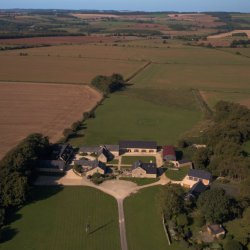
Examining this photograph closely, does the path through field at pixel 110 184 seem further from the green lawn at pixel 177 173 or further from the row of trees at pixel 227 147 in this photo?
the row of trees at pixel 227 147

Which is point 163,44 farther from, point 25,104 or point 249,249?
point 249,249

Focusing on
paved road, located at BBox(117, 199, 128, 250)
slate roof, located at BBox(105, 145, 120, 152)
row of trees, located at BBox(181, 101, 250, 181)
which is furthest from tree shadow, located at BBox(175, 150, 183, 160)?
paved road, located at BBox(117, 199, 128, 250)

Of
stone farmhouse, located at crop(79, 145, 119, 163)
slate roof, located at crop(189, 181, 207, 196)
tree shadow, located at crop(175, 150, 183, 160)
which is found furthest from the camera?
tree shadow, located at crop(175, 150, 183, 160)

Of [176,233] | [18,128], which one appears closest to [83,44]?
[18,128]

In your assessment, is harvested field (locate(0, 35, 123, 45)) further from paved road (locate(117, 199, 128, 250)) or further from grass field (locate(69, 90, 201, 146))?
paved road (locate(117, 199, 128, 250))

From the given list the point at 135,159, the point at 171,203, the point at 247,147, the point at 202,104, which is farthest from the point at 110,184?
the point at 202,104

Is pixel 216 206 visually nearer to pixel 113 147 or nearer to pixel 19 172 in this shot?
pixel 113 147

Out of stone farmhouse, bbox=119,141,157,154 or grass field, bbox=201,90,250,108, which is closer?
stone farmhouse, bbox=119,141,157,154
